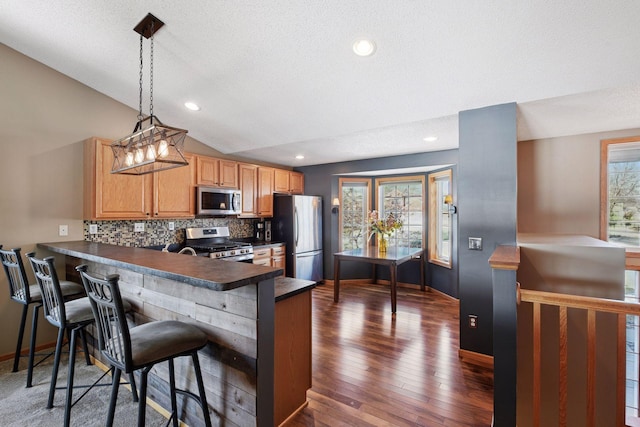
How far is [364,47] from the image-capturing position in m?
2.24

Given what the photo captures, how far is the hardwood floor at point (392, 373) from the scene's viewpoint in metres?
1.95

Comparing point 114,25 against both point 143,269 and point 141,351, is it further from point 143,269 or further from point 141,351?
point 141,351

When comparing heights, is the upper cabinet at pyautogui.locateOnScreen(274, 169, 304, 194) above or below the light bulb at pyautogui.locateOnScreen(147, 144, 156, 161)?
above

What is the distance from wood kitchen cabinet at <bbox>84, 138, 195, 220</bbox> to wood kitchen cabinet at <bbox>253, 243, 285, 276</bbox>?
117 cm

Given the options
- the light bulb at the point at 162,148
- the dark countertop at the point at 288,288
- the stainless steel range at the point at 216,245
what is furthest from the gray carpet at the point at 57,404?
the light bulb at the point at 162,148

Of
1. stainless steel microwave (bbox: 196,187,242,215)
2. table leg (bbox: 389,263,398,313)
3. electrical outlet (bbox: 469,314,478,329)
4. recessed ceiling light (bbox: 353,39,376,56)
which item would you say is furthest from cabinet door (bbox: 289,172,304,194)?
electrical outlet (bbox: 469,314,478,329)

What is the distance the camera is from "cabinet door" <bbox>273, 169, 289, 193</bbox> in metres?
5.35

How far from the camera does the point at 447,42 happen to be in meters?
2.10

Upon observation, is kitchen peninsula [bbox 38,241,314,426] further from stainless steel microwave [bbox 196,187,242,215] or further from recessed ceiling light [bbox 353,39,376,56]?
stainless steel microwave [bbox 196,187,242,215]

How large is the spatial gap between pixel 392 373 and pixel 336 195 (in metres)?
3.63

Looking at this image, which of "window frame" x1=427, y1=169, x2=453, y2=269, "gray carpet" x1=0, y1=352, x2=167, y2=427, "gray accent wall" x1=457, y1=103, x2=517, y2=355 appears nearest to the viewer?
"gray carpet" x1=0, y1=352, x2=167, y2=427

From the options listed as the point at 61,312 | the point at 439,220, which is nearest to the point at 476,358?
the point at 439,220

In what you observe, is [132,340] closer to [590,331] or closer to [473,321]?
[590,331]

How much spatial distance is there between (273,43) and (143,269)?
6.22 ft
